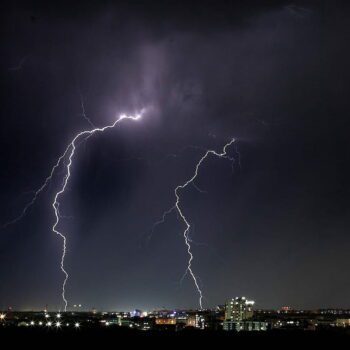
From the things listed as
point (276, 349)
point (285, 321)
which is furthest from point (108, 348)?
point (285, 321)

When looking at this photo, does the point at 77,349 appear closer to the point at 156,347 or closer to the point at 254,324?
the point at 156,347

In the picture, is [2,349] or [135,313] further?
[135,313]

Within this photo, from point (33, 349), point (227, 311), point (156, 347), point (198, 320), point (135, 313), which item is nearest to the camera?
point (33, 349)

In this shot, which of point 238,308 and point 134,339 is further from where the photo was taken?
point 238,308

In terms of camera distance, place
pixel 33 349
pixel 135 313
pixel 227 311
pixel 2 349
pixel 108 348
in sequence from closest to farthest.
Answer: pixel 2 349 → pixel 33 349 → pixel 108 348 → pixel 227 311 → pixel 135 313

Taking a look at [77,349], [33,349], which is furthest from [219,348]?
[33,349]

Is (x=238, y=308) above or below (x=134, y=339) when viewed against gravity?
below

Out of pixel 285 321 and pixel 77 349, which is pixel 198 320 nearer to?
pixel 285 321

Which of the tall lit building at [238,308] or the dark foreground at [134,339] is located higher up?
the dark foreground at [134,339]

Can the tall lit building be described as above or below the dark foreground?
below

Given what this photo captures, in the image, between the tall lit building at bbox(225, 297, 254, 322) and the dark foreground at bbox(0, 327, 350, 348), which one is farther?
the tall lit building at bbox(225, 297, 254, 322)

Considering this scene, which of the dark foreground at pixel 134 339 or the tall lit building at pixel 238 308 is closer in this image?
the dark foreground at pixel 134 339
